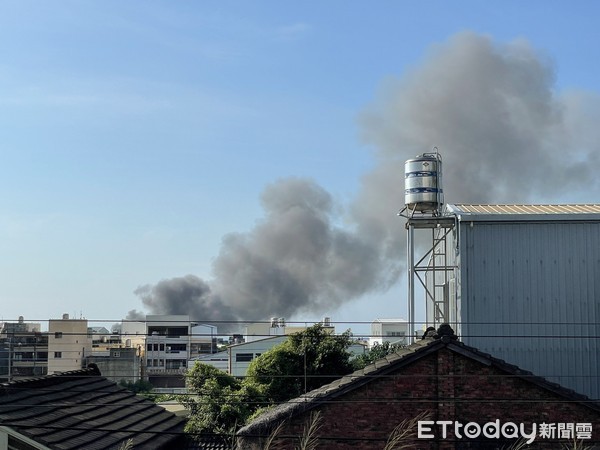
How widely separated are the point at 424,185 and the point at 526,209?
2964 mm

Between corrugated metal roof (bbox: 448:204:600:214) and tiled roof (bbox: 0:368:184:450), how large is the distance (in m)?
9.71

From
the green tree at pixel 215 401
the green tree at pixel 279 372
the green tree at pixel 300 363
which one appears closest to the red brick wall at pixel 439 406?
the green tree at pixel 215 401

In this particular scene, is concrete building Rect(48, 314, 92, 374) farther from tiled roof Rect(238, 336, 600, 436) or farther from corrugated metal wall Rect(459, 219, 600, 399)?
tiled roof Rect(238, 336, 600, 436)

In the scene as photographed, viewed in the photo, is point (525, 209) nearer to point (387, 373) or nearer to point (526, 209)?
point (526, 209)

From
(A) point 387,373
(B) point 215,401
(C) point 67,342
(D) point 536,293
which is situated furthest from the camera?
(C) point 67,342

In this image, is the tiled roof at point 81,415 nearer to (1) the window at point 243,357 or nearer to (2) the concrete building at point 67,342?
(1) the window at point 243,357

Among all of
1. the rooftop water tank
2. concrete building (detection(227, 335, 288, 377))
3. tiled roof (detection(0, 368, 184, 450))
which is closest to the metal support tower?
the rooftop water tank

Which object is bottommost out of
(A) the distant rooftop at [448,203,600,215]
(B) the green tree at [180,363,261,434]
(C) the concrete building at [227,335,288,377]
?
(B) the green tree at [180,363,261,434]

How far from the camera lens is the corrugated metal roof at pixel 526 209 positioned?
71.9 feet

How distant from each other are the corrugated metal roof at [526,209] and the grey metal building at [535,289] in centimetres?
75

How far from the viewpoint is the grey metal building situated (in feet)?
68.3

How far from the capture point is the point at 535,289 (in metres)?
21.0

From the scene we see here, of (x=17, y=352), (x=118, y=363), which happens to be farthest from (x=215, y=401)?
(x=118, y=363)

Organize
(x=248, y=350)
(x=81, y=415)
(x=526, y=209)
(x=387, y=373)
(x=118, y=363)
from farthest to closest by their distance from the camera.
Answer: (x=248, y=350) → (x=118, y=363) → (x=526, y=209) → (x=81, y=415) → (x=387, y=373)
